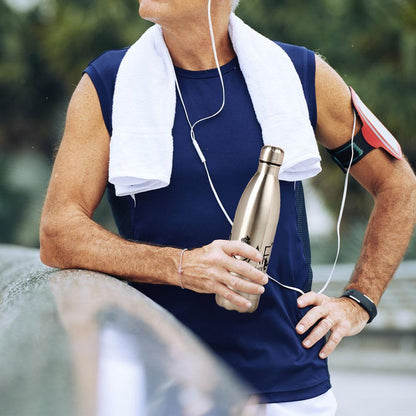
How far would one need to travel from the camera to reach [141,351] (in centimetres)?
116

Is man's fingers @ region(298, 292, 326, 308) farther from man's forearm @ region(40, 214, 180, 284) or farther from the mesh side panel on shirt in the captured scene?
man's forearm @ region(40, 214, 180, 284)

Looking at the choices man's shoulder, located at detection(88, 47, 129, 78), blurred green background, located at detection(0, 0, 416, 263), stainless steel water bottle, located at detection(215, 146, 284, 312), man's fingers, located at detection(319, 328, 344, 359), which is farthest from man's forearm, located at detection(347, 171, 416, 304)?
blurred green background, located at detection(0, 0, 416, 263)

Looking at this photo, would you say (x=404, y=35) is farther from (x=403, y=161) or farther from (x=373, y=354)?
(x=403, y=161)

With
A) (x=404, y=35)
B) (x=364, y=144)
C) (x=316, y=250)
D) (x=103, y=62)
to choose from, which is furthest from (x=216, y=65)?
(x=404, y=35)

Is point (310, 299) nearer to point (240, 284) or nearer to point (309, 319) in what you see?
point (309, 319)

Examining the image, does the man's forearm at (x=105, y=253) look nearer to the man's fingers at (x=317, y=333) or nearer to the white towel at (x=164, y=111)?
the white towel at (x=164, y=111)

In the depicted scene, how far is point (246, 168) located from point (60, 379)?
991 millimetres

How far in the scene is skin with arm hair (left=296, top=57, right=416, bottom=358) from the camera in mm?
2152

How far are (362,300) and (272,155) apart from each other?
63 cm

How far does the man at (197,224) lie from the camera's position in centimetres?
187

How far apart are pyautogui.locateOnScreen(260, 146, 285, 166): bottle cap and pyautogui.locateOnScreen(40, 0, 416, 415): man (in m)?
Result: 0.25

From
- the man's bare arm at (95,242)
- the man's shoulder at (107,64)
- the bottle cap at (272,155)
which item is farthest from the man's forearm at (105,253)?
the man's shoulder at (107,64)

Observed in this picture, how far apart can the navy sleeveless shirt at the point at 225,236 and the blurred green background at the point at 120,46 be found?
879 cm

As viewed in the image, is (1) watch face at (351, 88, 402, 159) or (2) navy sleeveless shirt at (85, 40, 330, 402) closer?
(2) navy sleeveless shirt at (85, 40, 330, 402)
